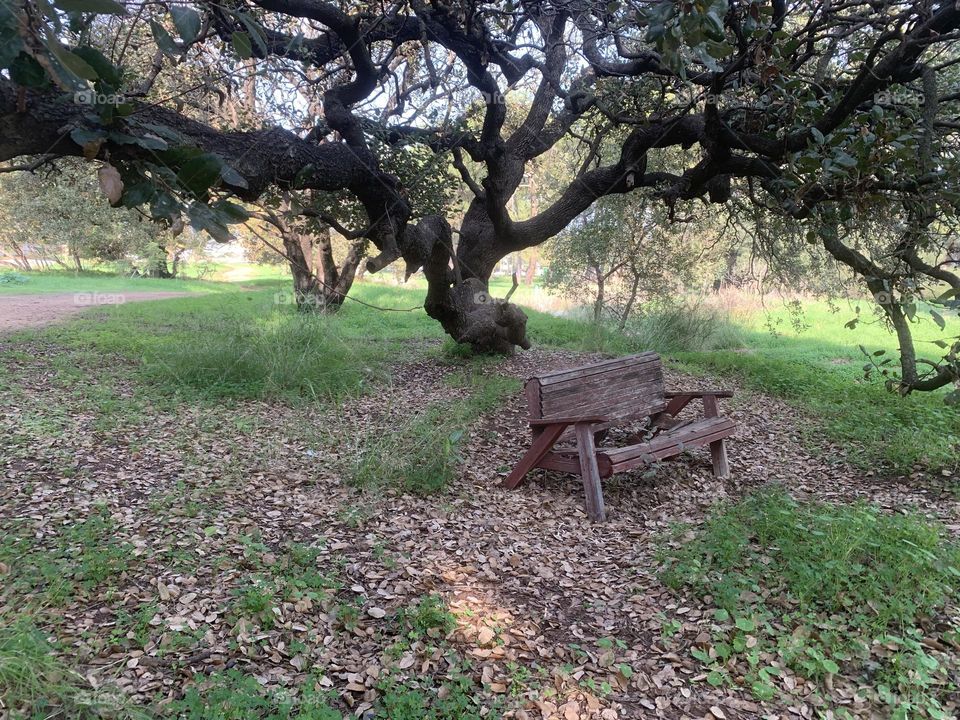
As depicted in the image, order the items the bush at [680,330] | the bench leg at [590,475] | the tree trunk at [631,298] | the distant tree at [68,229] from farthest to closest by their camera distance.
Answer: the distant tree at [68,229], the tree trunk at [631,298], the bush at [680,330], the bench leg at [590,475]

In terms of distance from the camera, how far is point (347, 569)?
10.7 ft

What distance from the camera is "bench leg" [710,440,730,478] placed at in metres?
4.84

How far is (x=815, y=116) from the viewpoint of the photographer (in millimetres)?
4742

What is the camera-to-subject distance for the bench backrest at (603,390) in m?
4.37

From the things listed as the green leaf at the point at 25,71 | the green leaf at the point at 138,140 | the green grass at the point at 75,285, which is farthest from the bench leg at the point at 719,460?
the green grass at the point at 75,285

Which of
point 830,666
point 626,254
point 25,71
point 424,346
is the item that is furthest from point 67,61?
point 626,254

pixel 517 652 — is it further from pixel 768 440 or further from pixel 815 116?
pixel 815 116

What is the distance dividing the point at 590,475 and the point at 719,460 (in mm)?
1392

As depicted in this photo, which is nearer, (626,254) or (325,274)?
(626,254)

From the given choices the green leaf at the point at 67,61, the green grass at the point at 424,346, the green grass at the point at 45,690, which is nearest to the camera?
the green leaf at the point at 67,61

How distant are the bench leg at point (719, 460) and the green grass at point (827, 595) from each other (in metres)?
1.01

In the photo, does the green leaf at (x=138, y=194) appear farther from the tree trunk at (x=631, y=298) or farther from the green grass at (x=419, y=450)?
the tree trunk at (x=631, y=298)

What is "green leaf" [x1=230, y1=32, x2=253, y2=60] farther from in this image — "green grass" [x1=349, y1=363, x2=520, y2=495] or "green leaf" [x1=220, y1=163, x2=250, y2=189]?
"green grass" [x1=349, y1=363, x2=520, y2=495]

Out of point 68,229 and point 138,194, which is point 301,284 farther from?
point 68,229
